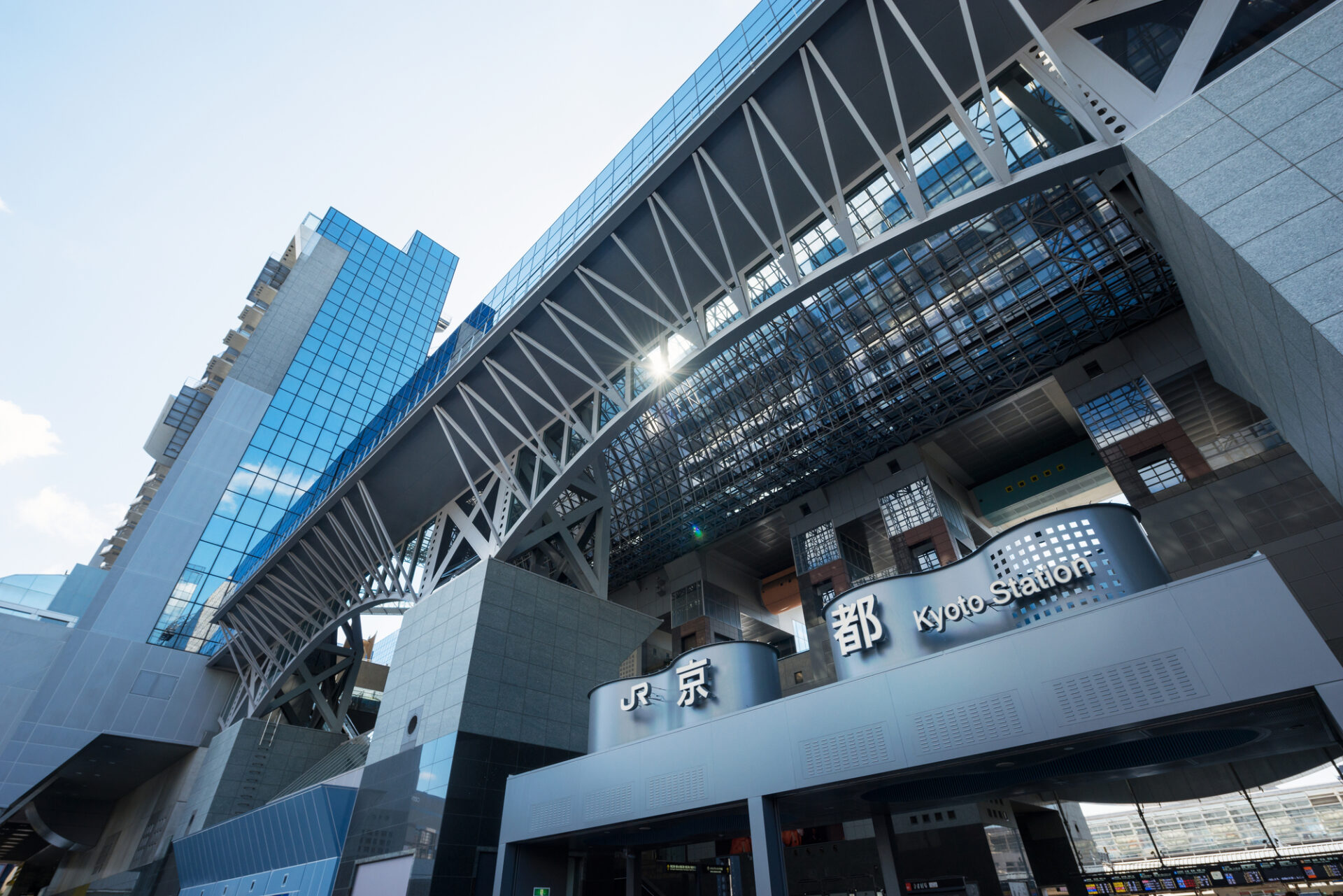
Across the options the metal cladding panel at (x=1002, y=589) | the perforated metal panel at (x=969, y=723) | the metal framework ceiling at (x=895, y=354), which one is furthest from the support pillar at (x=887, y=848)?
the metal framework ceiling at (x=895, y=354)

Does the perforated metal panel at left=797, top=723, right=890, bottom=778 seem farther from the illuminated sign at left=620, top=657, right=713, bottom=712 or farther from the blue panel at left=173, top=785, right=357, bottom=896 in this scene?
the blue panel at left=173, top=785, right=357, bottom=896

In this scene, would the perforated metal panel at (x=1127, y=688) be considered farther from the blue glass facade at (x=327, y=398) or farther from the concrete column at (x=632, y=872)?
the blue glass facade at (x=327, y=398)

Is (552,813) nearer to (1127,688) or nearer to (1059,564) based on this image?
(1059,564)

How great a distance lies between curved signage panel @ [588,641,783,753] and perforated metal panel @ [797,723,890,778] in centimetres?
306

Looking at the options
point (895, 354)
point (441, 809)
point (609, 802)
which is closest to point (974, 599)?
point (609, 802)

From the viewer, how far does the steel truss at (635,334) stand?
13680mm

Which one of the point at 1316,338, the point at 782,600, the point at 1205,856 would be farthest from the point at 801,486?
the point at 1316,338

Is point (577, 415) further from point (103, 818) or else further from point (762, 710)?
point (103, 818)

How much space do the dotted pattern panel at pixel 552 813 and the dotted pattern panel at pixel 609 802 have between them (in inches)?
24.1

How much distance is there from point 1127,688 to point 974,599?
3.07 meters

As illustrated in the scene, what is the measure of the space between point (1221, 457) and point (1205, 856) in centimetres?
1568

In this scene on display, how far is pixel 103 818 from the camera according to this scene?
152ft

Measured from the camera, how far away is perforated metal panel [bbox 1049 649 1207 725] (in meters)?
7.66

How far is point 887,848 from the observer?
1281cm
